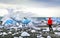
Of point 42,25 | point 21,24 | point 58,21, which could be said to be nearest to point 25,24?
point 21,24

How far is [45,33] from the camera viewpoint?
764 centimetres

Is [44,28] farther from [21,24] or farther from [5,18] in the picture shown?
[5,18]

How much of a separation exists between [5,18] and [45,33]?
191 centimetres

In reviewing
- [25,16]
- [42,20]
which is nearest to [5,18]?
[25,16]

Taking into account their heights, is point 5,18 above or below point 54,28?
above

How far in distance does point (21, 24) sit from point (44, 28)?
3.33 ft

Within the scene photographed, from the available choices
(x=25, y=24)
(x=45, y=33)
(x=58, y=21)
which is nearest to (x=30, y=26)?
(x=25, y=24)

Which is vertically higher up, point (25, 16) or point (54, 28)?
point (25, 16)

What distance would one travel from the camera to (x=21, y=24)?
26.8 ft

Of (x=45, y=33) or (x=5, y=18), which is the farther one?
(x=5, y=18)

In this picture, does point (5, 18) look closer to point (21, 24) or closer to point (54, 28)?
point (21, 24)

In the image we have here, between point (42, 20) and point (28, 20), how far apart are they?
25.8 inches

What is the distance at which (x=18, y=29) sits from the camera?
7.91 metres

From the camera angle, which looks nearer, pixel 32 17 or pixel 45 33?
pixel 45 33
